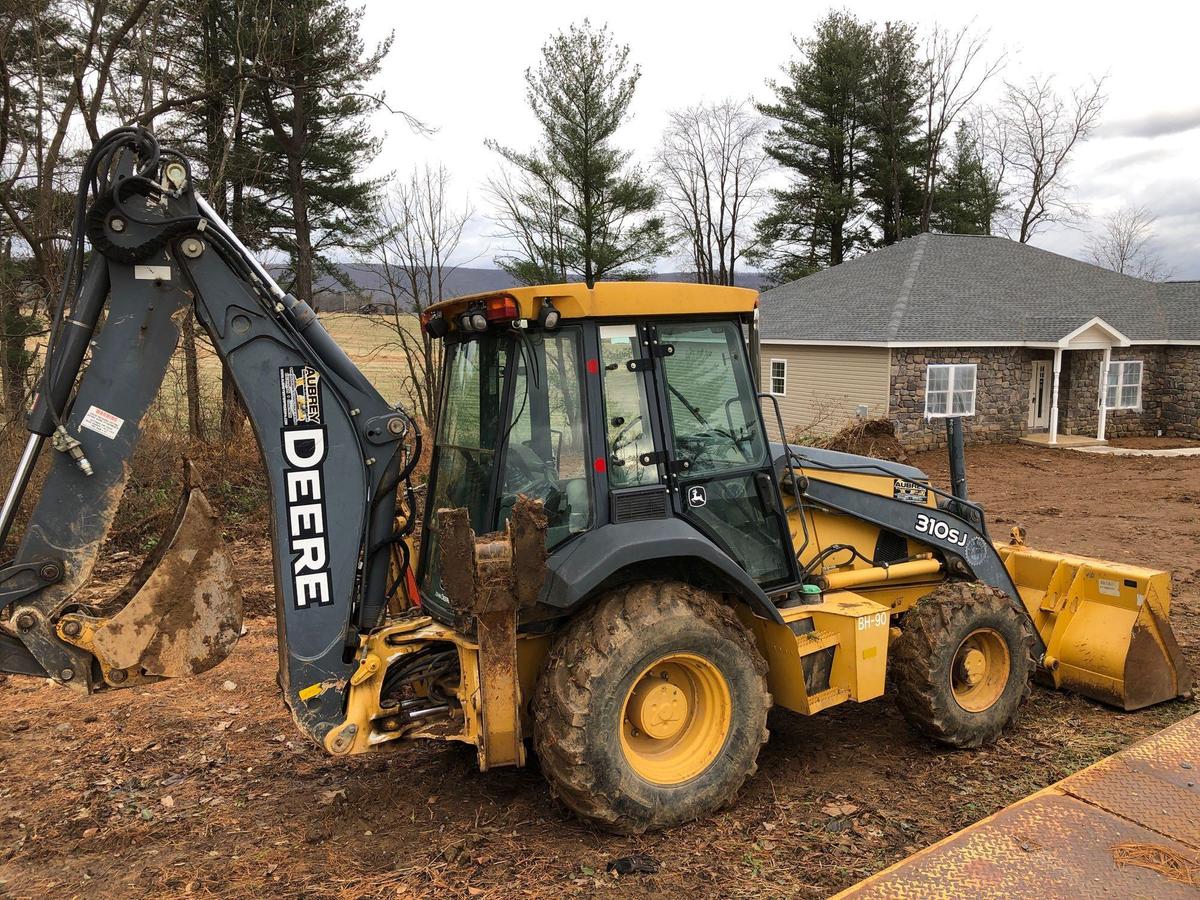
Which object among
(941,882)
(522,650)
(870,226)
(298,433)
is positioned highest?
(870,226)

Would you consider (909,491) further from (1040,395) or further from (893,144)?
(893,144)

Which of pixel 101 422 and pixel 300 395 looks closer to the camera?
pixel 101 422

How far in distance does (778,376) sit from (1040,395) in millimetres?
6576

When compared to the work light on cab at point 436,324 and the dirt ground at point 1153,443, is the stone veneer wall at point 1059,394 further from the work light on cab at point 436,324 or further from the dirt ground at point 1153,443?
the work light on cab at point 436,324

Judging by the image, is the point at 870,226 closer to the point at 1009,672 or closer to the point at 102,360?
the point at 1009,672

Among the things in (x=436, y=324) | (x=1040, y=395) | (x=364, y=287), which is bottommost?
(x=1040, y=395)

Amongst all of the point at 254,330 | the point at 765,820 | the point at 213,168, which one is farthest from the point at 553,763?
the point at 213,168

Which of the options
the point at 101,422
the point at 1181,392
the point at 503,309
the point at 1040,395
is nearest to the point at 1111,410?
the point at 1181,392

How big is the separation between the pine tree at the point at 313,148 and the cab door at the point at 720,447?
12.5m

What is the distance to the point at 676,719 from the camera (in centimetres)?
416

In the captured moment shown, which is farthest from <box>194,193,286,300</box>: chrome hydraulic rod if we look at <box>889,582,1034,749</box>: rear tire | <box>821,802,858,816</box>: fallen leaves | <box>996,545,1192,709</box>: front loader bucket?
<box>996,545,1192,709</box>: front loader bucket

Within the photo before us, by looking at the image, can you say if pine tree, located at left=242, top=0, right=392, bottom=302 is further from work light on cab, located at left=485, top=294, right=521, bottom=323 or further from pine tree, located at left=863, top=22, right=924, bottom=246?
pine tree, located at left=863, top=22, right=924, bottom=246

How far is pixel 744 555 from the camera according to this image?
14.9ft

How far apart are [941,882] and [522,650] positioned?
1.95 metres
